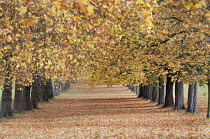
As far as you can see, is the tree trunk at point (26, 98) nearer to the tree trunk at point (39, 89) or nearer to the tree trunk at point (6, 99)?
the tree trunk at point (39, 89)

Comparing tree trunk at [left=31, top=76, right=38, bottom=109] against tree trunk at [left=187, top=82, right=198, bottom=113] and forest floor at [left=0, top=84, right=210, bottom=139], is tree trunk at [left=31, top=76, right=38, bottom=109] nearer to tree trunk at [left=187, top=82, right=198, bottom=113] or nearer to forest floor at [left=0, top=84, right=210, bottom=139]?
forest floor at [left=0, top=84, right=210, bottom=139]

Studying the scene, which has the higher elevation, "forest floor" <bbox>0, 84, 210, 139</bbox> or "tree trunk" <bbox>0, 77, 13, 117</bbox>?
"tree trunk" <bbox>0, 77, 13, 117</bbox>

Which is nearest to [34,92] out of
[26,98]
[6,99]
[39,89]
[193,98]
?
[26,98]

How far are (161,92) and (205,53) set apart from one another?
52.5 feet

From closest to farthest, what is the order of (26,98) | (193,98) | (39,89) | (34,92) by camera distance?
(193,98) < (26,98) < (34,92) < (39,89)

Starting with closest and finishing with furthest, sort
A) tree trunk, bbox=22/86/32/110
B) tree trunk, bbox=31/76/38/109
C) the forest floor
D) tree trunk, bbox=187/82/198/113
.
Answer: the forest floor, tree trunk, bbox=187/82/198/113, tree trunk, bbox=22/86/32/110, tree trunk, bbox=31/76/38/109

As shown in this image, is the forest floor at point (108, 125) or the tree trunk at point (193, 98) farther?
the tree trunk at point (193, 98)

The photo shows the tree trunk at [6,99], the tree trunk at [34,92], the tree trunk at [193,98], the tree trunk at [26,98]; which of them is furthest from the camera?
the tree trunk at [34,92]

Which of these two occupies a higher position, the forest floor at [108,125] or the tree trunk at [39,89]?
the tree trunk at [39,89]

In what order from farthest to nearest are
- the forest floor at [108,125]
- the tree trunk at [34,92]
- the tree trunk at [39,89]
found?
1. the tree trunk at [39,89]
2. the tree trunk at [34,92]
3. the forest floor at [108,125]

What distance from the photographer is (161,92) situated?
3659 cm

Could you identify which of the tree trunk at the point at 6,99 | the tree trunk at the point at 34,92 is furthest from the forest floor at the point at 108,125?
the tree trunk at the point at 34,92

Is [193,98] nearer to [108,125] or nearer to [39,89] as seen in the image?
[108,125]

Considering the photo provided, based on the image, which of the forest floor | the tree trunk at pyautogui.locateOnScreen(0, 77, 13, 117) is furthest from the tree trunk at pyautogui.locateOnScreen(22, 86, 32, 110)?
the tree trunk at pyautogui.locateOnScreen(0, 77, 13, 117)
